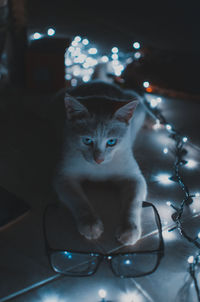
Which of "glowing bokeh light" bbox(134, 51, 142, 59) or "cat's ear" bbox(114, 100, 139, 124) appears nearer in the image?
"cat's ear" bbox(114, 100, 139, 124)

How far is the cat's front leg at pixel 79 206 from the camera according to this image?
3.43 ft

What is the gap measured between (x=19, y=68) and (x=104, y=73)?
2.13 feet

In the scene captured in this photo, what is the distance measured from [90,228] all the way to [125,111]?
44 cm

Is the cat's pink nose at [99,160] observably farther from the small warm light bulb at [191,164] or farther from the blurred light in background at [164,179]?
the small warm light bulb at [191,164]

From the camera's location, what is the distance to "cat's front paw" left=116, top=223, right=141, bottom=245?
40.2 inches

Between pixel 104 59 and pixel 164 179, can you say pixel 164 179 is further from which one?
pixel 104 59

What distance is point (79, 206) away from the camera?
110 centimetres

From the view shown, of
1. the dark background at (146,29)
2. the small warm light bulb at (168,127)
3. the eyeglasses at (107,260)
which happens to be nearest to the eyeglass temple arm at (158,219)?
the eyeglasses at (107,260)

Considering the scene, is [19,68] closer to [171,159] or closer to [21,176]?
[21,176]

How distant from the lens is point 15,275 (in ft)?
3.03

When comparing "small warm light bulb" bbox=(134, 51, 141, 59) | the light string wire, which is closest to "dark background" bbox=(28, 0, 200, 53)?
"small warm light bulb" bbox=(134, 51, 141, 59)

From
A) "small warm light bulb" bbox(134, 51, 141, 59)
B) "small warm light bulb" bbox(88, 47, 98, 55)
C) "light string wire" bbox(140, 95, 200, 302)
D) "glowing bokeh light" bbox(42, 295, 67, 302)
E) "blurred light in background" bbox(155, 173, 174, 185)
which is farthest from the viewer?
"small warm light bulb" bbox(134, 51, 141, 59)

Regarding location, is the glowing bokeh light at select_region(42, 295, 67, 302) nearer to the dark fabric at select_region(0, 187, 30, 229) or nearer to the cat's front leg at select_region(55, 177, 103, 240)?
the cat's front leg at select_region(55, 177, 103, 240)

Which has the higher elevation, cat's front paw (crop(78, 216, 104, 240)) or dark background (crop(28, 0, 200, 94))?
dark background (crop(28, 0, 200, 94))
